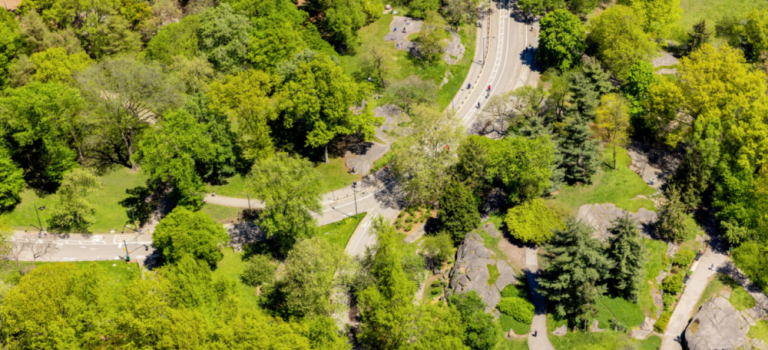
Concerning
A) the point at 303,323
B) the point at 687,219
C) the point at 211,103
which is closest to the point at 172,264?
the point at 303,323

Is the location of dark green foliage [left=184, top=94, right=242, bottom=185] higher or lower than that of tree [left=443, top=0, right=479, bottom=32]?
lower

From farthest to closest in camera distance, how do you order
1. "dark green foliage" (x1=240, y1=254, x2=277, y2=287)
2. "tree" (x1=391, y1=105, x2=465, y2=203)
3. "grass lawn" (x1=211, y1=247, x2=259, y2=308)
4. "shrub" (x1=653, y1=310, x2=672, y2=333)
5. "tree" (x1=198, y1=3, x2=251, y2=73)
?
"tree" (x1=198, y1=3, x2=251, y2=73)
"tree" (x1=391, y1=105, x2=465, y2=203)
"dark green foliage" (x1=240, y1=254, x2=277, y2=287)
"grass lawn" (x1=211, y1=247, x2=259, y2=308)
"shrub" (x1=653, y1=310, x2=672, y2=333)

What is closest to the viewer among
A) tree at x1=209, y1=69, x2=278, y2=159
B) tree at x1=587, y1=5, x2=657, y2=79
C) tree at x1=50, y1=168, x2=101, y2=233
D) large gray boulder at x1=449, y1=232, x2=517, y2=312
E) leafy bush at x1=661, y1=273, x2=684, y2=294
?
large gray boulder at x1=449, y1=232, x2=517, y2=312

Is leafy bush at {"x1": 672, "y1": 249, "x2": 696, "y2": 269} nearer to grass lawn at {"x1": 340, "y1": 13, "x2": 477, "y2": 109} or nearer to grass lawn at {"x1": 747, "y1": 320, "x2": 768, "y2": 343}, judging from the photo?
grass lawn at {"x1": 747, "y1": 320, "x2": 768, "y2": 343}

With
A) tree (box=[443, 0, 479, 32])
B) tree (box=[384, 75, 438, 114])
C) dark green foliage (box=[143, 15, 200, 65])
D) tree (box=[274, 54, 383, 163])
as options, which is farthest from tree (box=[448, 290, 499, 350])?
tree (box=[443, 0, 479, 32])

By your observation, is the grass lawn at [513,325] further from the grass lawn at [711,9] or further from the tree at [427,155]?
the grass lawn at [711,9]

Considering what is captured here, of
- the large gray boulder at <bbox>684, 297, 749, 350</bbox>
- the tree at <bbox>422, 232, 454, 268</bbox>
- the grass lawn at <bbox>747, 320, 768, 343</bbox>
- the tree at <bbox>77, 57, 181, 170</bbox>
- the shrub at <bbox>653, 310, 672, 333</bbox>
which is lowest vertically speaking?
the grass lawn at <bbox>747, 320, 768, 343</bbox>

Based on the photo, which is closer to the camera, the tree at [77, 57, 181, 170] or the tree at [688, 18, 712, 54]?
the tree at [77, 57, 181, 170]
